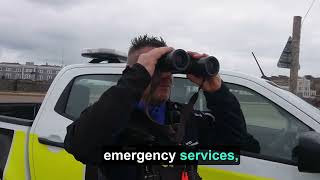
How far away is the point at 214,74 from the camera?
1.82 metres

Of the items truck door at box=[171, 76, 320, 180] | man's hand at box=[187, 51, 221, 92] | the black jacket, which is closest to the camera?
the black jacket

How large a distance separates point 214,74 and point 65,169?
4.87ft

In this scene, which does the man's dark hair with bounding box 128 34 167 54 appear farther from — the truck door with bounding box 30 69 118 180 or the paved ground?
the paved ground

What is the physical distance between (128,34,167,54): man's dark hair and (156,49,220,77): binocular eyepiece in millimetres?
281

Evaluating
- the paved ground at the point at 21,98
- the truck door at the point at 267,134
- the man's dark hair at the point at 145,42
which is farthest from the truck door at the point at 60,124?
the paved ground at the point at 21,98

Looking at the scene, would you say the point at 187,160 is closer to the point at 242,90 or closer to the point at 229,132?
the point at 229,132

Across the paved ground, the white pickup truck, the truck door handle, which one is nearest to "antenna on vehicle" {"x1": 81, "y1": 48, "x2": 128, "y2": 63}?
the white pickup truck

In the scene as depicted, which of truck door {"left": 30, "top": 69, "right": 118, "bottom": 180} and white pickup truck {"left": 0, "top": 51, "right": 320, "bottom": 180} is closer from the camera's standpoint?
white pickup truck {"left": 0, "top": 51, "right": 320, "bottom": 180}

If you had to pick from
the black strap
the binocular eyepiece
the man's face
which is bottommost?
the black strap

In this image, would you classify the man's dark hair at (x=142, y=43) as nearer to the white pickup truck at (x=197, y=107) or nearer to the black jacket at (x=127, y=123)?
the black jacket at (x=127, y=123)

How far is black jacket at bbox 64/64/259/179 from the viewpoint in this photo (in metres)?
1.61

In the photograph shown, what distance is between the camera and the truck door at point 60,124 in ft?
9.76

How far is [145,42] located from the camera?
6.64ft

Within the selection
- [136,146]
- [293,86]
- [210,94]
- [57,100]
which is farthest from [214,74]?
[293,86]
